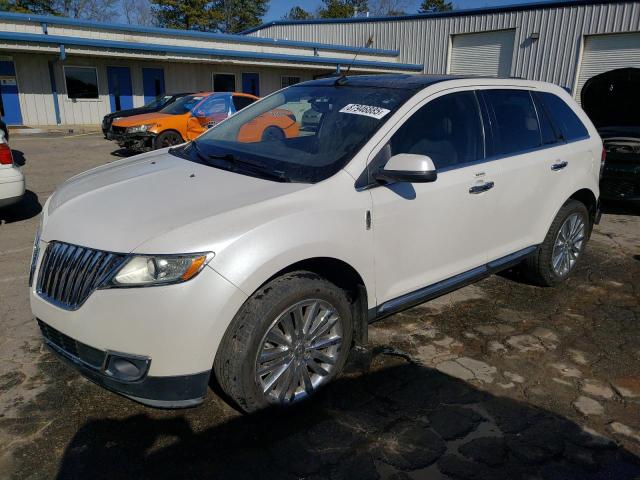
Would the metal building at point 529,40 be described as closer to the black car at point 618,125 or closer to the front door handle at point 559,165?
the black car at point 618,125

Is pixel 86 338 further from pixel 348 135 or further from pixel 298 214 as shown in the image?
pixel 348 135

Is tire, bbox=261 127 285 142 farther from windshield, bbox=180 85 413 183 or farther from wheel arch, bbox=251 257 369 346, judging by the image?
wheel arch, bbox=251 257 369 346

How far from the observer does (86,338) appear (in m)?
2.43

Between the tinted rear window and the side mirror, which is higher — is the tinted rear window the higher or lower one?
the higher one

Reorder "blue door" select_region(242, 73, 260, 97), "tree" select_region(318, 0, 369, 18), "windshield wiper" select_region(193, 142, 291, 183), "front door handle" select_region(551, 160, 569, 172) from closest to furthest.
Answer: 1. "windshield wiper" select_region(193, 142, 291, 183)
2. "front door handle" select_region(551, 160, 569, 172)
3. "blue door" select_region(242, 73, 260, 97)
4. "tree" select_region(318, 0, 369, 18)

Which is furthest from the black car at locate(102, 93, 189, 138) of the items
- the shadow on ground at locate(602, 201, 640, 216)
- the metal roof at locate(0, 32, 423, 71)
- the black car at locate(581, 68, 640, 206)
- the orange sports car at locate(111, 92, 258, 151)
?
the shadow on ground at locate(602, 201, 640, 216)

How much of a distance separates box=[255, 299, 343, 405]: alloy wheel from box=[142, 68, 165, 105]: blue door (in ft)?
67.7

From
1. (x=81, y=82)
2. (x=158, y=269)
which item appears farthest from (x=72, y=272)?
(x=81, y=82)

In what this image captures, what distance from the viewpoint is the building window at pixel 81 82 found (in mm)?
19547

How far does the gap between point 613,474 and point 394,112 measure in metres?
2.24

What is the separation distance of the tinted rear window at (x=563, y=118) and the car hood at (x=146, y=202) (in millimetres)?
2689

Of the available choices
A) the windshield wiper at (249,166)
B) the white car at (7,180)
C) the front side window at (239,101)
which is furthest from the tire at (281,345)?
the front side window at (239,101)

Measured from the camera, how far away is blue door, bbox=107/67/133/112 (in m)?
20.4

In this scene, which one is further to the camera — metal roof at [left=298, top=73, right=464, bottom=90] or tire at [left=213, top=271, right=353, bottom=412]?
metal roof at [left=298, top=73, right=464, bottom=90]
